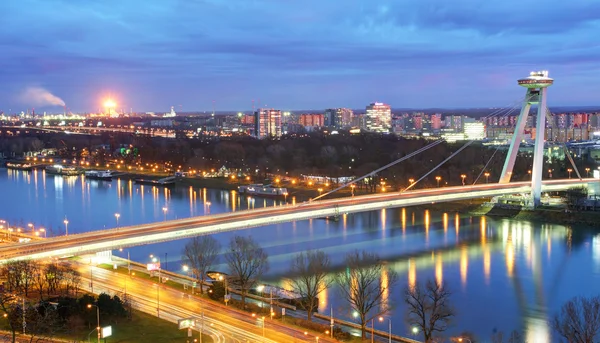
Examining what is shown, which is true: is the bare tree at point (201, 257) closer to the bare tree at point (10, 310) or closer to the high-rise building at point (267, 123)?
the bare tree at point (10, 310)

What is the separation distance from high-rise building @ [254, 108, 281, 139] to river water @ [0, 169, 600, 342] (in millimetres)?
25853

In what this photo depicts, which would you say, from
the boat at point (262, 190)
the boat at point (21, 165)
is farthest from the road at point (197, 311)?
the boat at point (21, 165)

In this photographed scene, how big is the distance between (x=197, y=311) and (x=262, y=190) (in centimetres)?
1053

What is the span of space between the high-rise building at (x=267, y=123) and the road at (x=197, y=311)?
34.4m

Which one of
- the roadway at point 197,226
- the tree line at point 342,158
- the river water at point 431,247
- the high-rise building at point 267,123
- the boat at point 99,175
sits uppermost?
the high-rise building at point 267,123

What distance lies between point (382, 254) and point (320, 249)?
93cm

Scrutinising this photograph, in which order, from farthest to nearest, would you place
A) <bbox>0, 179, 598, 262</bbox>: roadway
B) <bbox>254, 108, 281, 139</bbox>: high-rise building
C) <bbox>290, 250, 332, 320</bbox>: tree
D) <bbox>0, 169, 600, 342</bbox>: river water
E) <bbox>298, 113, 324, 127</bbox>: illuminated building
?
<bbox>298, 113, 324, 127</bbox>: illuminated building → <bbox>254, 108, 281, 139</bbox>: high-rise building → <bbox>0, 179, 598, 262</bbox>: roadway → <bbox>0, 169, 600, 342</bbox>: river water → <bbox>290, 250, 332, 320</bbox>: tree

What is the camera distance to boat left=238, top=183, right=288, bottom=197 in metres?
16.4

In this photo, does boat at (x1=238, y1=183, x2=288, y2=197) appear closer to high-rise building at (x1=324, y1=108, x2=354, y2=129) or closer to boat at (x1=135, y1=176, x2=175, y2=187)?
boat at (x1=135, y1=176, x2=175, y2=187)

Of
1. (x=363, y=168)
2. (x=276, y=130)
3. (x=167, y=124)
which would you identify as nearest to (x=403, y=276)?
(x=363, y=168)

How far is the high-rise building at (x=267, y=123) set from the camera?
1648 inches

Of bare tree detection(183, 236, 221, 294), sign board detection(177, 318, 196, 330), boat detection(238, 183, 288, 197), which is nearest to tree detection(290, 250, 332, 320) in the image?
bare tree detection(183, 236, 221, 294)

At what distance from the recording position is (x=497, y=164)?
1894 centimetres

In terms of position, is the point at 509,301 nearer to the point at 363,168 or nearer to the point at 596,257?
the point at 596,257
